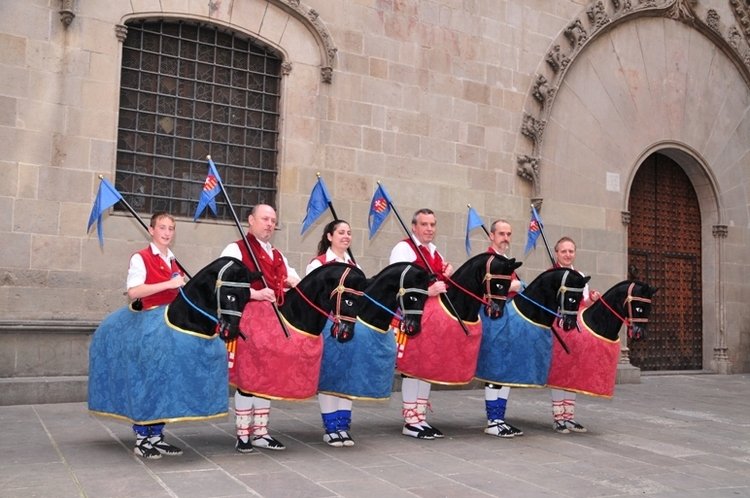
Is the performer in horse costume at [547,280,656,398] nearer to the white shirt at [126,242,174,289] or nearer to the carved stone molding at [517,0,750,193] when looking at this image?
the white shirt at [126,242,174,289]

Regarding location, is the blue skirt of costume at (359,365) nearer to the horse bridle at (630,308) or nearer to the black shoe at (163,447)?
the black shoe at (163,447)

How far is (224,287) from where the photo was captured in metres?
5.85

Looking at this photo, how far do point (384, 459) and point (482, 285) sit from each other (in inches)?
76.2

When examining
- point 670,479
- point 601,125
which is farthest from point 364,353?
point 601,125

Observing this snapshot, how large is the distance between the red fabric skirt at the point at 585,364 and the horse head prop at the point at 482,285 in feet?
3.80

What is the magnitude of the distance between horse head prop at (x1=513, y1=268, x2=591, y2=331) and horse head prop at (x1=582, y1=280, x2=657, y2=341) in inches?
19.0

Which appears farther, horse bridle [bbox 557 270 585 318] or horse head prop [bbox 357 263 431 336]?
horse bridle [bbox 557 270 585 318]

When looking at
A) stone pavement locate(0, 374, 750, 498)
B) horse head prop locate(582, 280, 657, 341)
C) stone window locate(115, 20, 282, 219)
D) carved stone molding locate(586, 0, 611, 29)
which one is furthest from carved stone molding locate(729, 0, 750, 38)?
horse head prop locate(582, 280, 657, 341)

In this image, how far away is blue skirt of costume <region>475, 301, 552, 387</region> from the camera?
24.8ft

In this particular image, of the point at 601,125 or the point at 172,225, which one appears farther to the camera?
the point at 601,125

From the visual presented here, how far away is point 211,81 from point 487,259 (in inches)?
215

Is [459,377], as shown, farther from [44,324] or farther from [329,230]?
[44,324]

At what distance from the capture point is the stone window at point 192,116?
404 inches

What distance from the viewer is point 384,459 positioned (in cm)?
644
